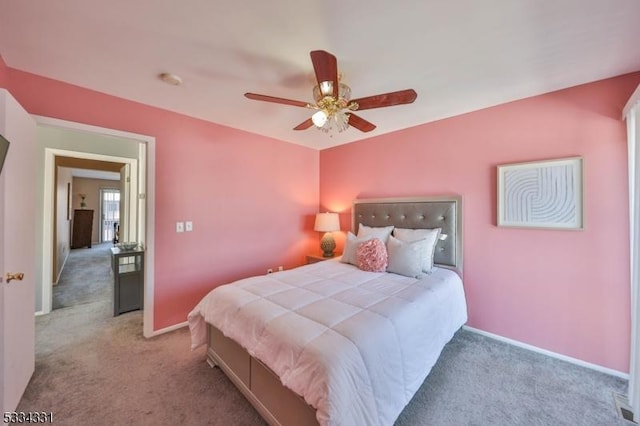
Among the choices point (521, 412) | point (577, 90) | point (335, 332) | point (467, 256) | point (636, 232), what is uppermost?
point (577, 90)

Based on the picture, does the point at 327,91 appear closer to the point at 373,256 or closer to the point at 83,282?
the point at 373,256

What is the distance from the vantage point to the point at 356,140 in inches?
156

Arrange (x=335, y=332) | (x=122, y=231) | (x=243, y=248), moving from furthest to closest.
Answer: (x=122, y=231)
(x=243, y=248)
(x=335, y=332)

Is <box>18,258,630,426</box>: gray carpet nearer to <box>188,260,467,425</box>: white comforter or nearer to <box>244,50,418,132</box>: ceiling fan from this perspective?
<box>188,260,467,425</box>: white comforter

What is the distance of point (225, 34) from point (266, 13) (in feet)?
1.16

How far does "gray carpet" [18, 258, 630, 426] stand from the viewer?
166cm

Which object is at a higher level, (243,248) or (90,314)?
(243,248)

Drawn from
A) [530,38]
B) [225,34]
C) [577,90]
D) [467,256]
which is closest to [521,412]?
[467,256]

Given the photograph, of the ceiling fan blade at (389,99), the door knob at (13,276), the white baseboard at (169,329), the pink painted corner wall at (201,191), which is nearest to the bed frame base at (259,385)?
the white baseboard at (169,329)

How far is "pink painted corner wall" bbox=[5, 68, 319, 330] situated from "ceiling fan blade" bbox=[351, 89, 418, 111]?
6.91 feet

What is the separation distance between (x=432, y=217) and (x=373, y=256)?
3.08 feet

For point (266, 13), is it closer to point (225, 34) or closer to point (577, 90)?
point (225, 34)

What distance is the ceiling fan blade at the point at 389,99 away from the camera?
177cm

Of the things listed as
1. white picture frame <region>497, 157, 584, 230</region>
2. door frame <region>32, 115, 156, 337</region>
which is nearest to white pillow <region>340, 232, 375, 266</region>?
white picture frame <region>497, 157, 584, 230</region>
